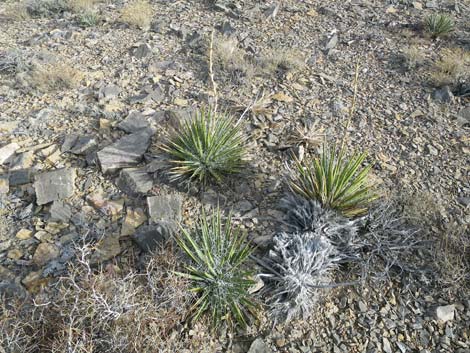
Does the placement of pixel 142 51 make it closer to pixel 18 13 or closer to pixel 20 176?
pixel 20 176

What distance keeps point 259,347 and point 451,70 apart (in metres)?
4.74

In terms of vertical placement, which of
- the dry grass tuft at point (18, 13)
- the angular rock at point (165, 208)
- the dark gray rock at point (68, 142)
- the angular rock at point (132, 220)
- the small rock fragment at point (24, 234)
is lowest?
the small rock fragment at point (24, 234)

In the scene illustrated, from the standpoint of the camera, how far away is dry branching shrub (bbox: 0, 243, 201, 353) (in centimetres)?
249

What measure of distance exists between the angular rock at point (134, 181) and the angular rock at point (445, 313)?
285 cm

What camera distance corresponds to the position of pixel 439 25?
6039 mm

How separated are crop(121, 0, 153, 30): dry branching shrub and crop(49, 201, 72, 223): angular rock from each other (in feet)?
13.0

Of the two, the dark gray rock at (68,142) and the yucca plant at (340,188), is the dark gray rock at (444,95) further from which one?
the dark gray rock at (68,142)

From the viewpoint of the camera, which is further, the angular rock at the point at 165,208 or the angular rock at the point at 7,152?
the angular rock at the point at 7,152

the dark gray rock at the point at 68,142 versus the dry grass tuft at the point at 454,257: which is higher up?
the dry grass tuft at the point at 454,257

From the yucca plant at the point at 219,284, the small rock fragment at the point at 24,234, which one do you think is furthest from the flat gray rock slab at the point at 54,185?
the yucca plant at the point at 219,284

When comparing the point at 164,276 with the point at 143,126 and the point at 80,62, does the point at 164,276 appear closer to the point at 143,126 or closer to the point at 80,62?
the point at 143,126

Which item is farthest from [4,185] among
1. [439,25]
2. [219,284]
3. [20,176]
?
[439,25]

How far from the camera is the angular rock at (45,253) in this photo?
3.28 m

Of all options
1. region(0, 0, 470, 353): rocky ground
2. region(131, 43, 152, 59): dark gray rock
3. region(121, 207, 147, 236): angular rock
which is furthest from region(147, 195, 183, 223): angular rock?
region(131, 43, 152, 59): dark gray rock
